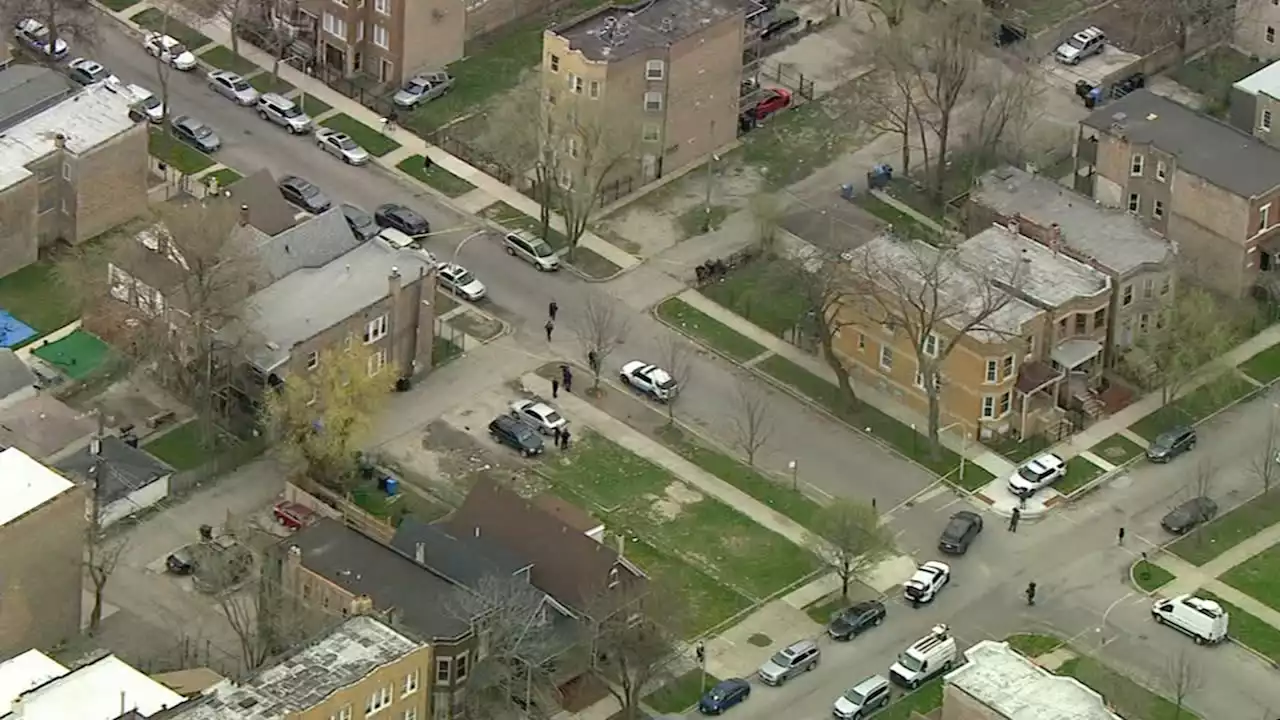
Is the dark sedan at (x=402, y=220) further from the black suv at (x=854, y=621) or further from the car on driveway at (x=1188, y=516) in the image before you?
the car on driveway at (x=1188, y=516)

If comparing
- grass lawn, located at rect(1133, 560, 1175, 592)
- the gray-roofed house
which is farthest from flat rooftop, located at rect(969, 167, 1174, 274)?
the gray-roofed house

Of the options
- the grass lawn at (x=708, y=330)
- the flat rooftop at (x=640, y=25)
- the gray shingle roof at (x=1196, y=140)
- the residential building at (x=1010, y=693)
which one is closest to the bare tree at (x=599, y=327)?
the grass lawn at (x=708, y=330)

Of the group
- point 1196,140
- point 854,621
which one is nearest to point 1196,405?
point 1196,140

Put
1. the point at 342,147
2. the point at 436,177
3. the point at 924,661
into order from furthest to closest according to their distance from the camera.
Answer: the point at 342,147 < the point at 436,177 < the point at 924,661

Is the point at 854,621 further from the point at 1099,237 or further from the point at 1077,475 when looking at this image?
the point at 1099,237

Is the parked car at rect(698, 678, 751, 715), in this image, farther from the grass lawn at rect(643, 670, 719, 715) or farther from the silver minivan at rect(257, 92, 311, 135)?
the silver minivan at rect(257, 92, 311, 135)

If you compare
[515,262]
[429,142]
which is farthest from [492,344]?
[429,142]

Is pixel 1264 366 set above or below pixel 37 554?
below
